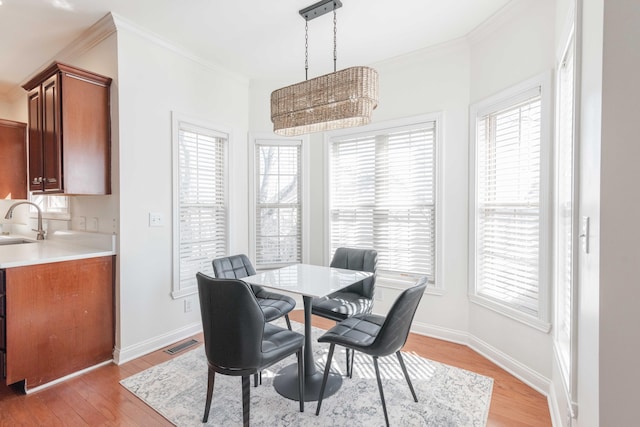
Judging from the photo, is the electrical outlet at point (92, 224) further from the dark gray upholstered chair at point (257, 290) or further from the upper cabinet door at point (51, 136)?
the dark gray upholstered chair at point (257, 290)

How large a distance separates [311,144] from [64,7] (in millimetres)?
2505

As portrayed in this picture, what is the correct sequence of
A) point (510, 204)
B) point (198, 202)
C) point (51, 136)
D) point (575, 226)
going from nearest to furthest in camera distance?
point (575, 226)
point (510, 204)
point (51, 136)
point (198, 202)

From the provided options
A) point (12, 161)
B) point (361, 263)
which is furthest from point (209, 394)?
point (12, 161)

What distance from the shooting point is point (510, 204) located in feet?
8.27

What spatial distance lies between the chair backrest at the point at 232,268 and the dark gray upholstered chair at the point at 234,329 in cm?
94

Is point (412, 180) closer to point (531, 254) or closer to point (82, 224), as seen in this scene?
point (531, 254)

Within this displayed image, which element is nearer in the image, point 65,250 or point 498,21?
point 498,21

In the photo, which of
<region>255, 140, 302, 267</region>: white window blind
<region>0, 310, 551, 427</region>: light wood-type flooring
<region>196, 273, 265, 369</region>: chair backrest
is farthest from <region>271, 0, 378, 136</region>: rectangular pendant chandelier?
<region>0, 310, 551, 427</region>: light wood-type flooring

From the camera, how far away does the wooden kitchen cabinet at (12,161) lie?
383 cm

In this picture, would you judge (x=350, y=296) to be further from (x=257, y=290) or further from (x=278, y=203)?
(x=278, y=203)

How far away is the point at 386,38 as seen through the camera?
294cm

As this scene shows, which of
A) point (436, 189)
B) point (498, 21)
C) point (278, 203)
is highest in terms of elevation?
point (498, 21)

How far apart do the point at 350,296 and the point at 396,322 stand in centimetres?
110

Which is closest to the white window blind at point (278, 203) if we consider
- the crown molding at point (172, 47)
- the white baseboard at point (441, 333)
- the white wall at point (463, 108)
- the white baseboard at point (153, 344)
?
the crown molding at point (172, 47)
